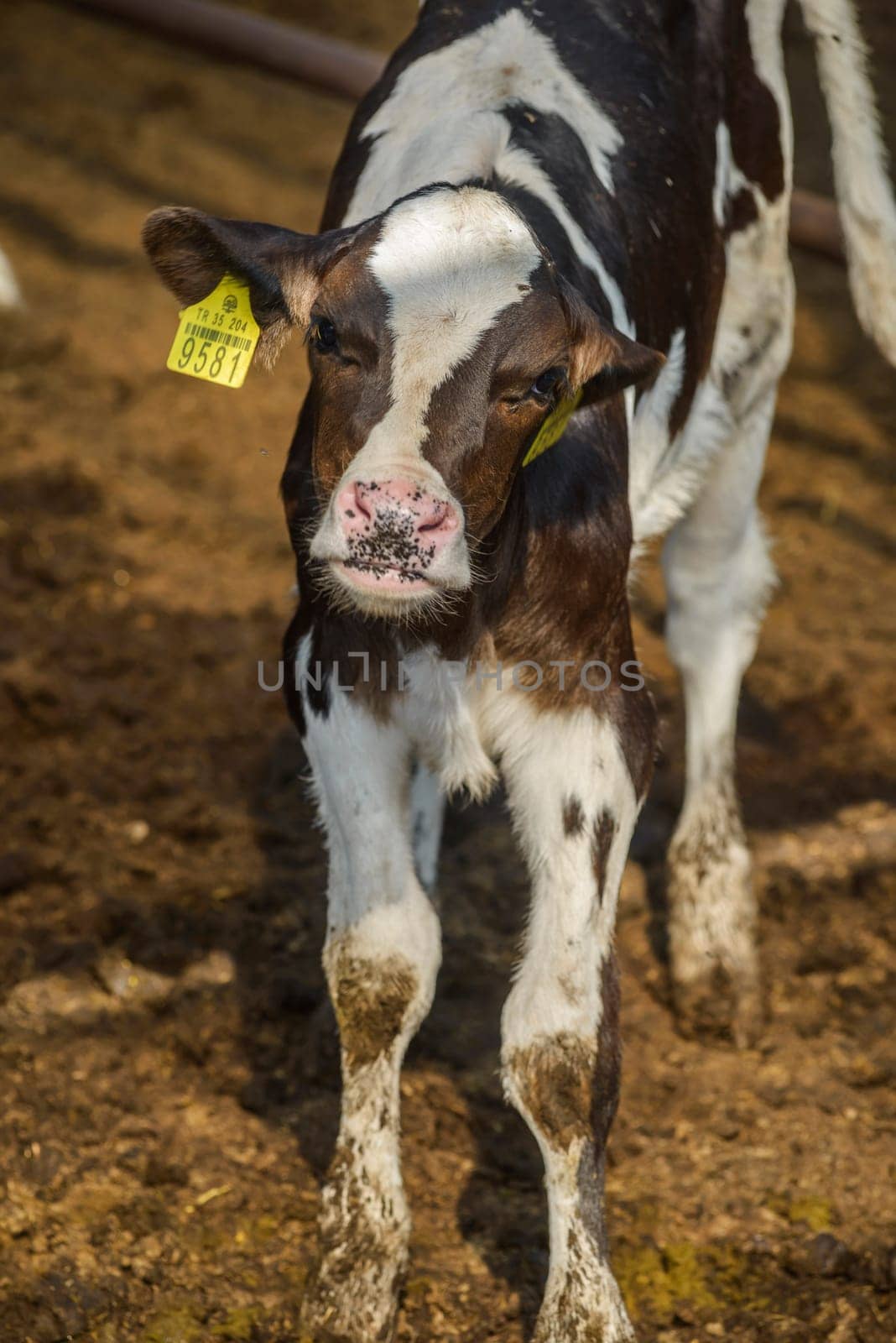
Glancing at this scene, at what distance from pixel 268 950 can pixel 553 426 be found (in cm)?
189

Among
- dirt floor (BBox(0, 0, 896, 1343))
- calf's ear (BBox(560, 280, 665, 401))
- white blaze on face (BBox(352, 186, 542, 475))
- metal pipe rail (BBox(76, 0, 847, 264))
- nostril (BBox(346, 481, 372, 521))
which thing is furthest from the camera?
metal pipe rail (BBox(76, 0, 847, 264))

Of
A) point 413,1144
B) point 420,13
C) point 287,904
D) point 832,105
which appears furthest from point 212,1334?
point 832,105

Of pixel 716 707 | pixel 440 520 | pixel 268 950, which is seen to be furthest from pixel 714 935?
pixel 440 520

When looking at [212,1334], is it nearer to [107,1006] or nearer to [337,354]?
[107,1006]

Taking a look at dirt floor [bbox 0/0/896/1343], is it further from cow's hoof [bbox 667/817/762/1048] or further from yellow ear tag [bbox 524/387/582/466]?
yellow ear tag [bbox 524/387/582/466]

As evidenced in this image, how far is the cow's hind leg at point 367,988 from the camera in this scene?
3.35m

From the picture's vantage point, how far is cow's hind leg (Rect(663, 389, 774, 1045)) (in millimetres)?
4438

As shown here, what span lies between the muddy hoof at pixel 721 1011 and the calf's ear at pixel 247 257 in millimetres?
2132

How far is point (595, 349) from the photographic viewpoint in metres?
2.95

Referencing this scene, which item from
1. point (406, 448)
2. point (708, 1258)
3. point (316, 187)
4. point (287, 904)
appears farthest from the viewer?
point (316, 187)

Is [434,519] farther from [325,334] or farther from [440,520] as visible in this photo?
→ [325,334]

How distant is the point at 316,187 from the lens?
928 cm

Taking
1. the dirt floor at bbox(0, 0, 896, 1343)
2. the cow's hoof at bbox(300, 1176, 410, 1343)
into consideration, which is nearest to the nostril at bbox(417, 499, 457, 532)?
the cow's hoof at bbox(300, 1176, 410, 1343)

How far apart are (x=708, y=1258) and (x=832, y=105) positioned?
3169 millimetres
